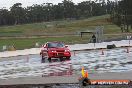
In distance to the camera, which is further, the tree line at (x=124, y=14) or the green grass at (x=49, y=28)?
the green grass at (x=49, y=28)

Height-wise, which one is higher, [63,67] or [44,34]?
[63,67]

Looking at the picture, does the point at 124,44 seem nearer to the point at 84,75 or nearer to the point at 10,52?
the point at 10,52

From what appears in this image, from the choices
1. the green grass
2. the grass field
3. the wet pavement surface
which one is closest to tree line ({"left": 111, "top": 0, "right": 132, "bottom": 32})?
the grass field

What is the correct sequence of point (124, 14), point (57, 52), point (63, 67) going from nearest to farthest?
1. point (63, 67)
2. point (57, 52)
3. point (124, 14)

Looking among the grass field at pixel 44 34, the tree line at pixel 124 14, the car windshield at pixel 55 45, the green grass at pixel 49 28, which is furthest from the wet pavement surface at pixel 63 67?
the green grass at pixel 49 28

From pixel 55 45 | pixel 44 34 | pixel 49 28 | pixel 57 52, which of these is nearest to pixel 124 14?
pixel 44 34

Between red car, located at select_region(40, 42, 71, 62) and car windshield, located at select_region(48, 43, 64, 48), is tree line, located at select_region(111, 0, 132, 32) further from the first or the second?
red car, located at select_region(40, 42, 71, 62)

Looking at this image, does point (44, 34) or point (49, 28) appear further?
point (49, 28)

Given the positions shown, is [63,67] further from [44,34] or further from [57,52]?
[44,34]

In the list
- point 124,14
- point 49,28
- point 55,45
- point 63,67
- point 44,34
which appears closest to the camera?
point 63,67

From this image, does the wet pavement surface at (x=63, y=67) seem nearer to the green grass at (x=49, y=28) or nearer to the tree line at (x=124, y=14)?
the tree line at (x=124, y=14)

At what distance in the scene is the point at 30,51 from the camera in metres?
44.5

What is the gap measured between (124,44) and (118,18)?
116 feet

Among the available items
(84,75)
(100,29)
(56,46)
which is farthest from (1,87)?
(100,29)
